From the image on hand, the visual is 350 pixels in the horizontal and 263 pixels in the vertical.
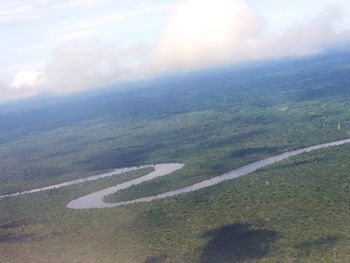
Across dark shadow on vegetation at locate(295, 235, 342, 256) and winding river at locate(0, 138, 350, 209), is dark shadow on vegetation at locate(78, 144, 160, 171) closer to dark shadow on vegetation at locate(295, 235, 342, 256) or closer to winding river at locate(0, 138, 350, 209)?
winding river at locate(0, 138, 350, 209)

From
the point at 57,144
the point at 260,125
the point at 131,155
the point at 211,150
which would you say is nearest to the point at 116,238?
the point at 211,150

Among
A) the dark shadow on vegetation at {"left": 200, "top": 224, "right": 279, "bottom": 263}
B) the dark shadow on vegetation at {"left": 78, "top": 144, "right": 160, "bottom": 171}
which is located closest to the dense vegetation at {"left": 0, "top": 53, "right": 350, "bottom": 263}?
the dark shadow on vegetation at {"left": 200, "top": 224, "right": 279, "bottom": 263}

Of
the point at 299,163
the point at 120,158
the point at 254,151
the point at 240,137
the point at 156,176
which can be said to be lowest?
the point at 254,151

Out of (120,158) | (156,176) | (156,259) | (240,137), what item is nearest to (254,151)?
(240,137)

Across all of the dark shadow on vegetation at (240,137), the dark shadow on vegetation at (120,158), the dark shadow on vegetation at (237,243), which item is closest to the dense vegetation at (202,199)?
the dark shadow on vegetation at (237,243)

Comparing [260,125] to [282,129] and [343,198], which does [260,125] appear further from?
[343,198]

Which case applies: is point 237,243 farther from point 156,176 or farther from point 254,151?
point 254,151
